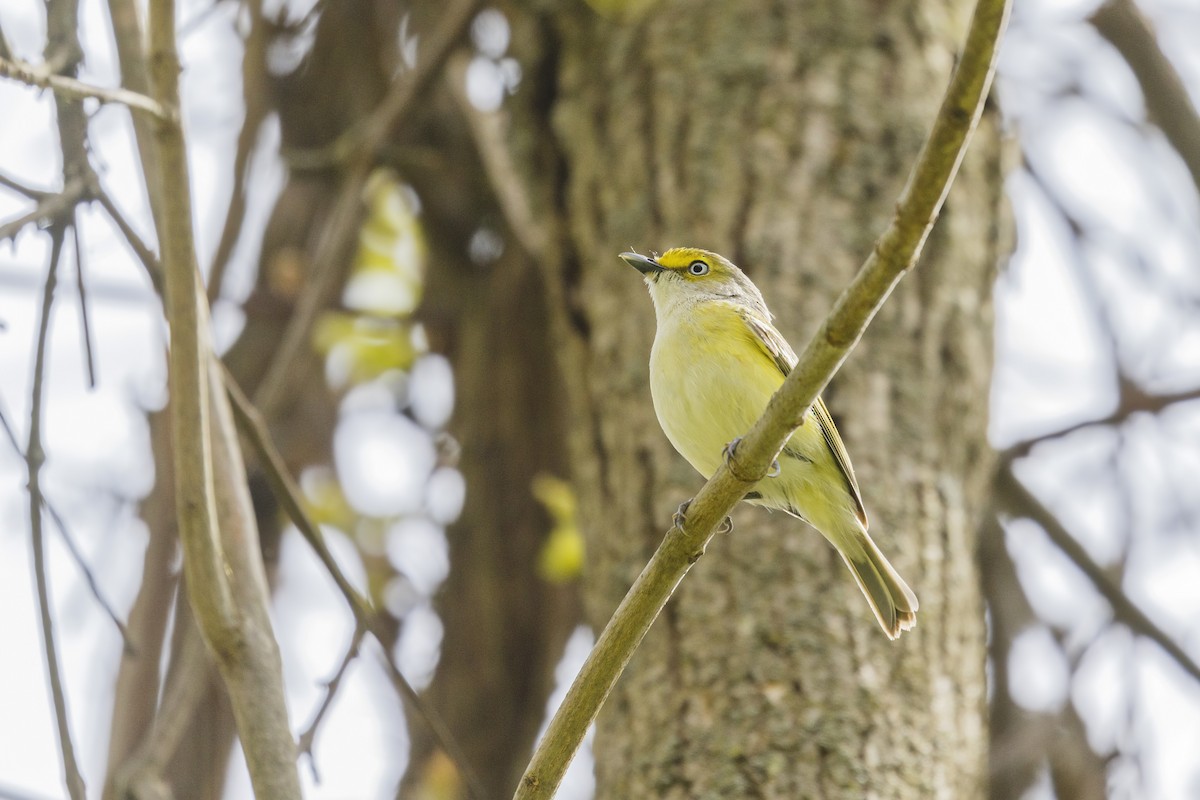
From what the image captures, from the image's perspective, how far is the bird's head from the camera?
13.0 ft

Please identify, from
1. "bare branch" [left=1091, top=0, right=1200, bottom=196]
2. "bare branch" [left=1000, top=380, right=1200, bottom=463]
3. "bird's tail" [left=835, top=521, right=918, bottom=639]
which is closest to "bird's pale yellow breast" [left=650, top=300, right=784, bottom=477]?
"bird's tail" [left=835, top=521, right=918, bottom=639]

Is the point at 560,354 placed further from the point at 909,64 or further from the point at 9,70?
the point at 9,70

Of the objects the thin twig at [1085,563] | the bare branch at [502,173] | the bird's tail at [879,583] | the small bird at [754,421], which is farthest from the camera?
the bare branch at [502,173]

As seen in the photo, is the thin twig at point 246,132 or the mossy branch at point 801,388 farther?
the thin twig at point 246,132

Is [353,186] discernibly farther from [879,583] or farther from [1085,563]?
[1085,563]

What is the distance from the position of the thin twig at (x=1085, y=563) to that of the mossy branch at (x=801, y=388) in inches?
104

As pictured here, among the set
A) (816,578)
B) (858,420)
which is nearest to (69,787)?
(816,578)

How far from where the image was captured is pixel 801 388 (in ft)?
7.14

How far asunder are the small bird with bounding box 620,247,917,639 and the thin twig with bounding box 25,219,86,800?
1.61 metres

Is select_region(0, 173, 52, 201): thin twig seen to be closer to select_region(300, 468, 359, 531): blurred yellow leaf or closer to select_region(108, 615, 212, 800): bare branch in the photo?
select_region(108, 615, 212, 800): bare branch

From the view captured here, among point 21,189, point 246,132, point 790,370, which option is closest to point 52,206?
point 21,189

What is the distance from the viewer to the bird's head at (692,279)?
3.96m

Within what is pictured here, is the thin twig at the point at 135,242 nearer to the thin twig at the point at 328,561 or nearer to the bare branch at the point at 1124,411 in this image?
the thin twig at the point at 328,561

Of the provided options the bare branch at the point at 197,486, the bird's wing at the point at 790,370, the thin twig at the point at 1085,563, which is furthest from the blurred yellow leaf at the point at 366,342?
the bare branch at the point at 197,486
